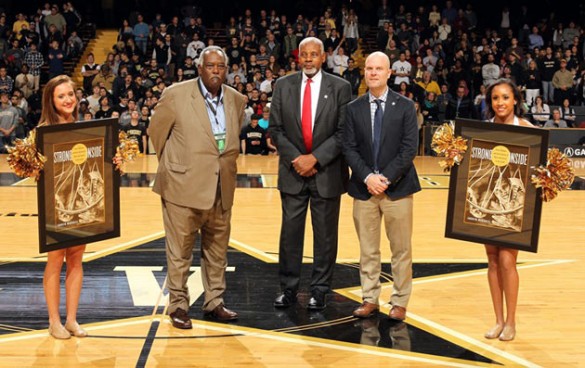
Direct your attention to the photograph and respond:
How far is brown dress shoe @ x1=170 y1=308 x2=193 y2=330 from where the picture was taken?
19.3 ft

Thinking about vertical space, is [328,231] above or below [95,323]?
above

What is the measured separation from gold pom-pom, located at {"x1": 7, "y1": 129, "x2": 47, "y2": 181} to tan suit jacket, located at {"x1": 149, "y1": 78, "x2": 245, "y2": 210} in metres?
0.79

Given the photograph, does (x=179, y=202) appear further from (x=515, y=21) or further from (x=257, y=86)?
(x=515, y=21)

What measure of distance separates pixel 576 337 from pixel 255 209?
496 centimetres

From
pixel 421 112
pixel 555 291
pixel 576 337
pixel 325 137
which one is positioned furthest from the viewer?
pixel 421 112

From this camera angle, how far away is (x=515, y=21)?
2141 centimetres

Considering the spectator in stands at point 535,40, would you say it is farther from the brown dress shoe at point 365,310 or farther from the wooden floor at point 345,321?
the brown dress shoe at point 365,310

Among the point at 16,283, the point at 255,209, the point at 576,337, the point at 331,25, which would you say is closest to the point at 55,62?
the point at 331,25

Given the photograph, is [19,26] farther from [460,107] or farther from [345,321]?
[345,321]

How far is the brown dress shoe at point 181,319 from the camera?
231 inches

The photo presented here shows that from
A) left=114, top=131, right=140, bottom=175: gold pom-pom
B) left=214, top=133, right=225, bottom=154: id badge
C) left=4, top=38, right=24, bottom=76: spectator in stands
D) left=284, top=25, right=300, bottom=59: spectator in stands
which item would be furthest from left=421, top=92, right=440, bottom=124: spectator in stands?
left=114, top=131, right=140, bottom=175: gold pom-pom

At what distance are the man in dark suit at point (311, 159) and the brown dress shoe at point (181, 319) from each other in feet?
2.46

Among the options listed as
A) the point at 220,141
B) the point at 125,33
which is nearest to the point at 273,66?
the point at 125,33

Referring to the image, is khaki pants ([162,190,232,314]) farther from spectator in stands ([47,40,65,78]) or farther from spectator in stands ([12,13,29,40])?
spectator in stands ([12,13,29,40])
